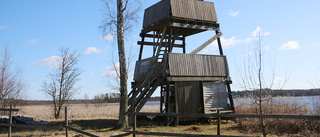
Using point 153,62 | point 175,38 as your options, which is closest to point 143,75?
point 153,62

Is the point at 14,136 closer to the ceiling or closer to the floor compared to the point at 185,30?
closer to the floor

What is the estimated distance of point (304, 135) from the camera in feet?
40.6

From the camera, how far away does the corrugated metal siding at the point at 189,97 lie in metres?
16.6

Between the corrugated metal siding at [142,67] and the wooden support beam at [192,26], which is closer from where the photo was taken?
the wooden support beam at [192,26]

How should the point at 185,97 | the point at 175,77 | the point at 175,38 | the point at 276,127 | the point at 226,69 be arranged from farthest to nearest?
the point at 175,38
the point at 226,69
the point at 185,97
the point at 175,77
the point at 276,127

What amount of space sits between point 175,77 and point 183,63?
3.61ft

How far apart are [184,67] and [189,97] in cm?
216

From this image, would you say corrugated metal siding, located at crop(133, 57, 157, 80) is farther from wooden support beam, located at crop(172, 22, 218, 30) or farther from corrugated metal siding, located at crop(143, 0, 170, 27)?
corrugated metal siding, located at crop(143, 0, 170, 27)

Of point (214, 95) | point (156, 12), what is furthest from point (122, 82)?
point (214, 95)

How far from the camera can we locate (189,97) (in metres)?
17.0

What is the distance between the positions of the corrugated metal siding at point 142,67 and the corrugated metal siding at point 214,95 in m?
3.80

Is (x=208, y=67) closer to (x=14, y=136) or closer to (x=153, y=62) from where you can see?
(x=153, y=62)

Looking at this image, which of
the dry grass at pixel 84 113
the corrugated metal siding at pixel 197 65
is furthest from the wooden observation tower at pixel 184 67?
the dry grass at pixel 84 113

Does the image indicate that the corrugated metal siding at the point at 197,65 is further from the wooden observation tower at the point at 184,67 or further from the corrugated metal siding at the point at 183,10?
the corrugated metal siding at the point at 183,10
